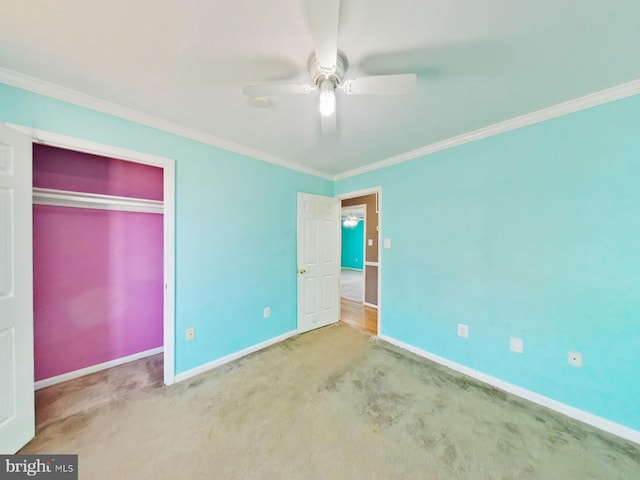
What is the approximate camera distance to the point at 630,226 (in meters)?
1.58

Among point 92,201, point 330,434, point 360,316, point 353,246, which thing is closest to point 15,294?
point 92,201

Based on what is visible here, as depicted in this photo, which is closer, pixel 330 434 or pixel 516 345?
pixel 330 434

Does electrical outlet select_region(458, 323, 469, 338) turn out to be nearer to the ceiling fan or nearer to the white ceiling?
the white ceiling

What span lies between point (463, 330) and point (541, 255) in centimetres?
98

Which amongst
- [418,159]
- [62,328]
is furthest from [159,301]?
[418,159]

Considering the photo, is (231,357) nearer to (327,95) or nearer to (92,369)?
(92,369)

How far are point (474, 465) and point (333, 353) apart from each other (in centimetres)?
153

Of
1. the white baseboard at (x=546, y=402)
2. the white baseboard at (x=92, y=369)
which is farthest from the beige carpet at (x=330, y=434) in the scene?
the white baseboard at (x=92, y=369)

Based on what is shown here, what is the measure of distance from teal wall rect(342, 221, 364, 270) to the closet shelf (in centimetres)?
819

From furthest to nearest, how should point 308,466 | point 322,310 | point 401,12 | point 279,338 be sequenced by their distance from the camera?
point 322,310 < point 279,338 < point 308,466 < point 401,12

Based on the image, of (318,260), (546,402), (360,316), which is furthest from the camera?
(360,316)

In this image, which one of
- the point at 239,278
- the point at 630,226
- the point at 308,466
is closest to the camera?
the point at 308,466

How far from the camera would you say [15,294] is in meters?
1.39

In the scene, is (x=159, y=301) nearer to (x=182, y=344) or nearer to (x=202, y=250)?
(x=182, y=344)
